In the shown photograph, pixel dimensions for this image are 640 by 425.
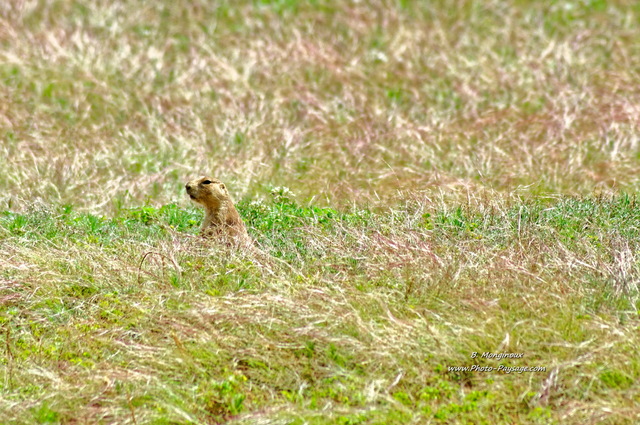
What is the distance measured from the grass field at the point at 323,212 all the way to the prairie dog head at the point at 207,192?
0.31 metres

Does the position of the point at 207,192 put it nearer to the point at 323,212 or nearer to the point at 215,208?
the point at 215,208

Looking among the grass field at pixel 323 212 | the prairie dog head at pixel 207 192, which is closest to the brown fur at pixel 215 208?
the prairie dog head at pixel 207 192

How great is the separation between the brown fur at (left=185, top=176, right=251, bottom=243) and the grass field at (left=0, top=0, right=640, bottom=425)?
0.95 ft

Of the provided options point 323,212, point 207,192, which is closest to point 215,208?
point 207,192

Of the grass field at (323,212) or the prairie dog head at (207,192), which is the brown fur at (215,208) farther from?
the grass field at (323,212)

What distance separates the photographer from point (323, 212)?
9258 mm

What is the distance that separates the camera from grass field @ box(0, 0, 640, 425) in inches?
238

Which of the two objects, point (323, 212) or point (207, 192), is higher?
point (207, 192)

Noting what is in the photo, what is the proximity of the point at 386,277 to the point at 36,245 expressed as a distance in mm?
3134

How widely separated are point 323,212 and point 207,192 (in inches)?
44.4

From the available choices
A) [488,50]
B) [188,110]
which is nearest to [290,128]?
[188,110]

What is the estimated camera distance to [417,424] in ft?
18.7

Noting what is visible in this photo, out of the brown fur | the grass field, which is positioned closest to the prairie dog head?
the brown fur

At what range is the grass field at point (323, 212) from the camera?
6055 mm
